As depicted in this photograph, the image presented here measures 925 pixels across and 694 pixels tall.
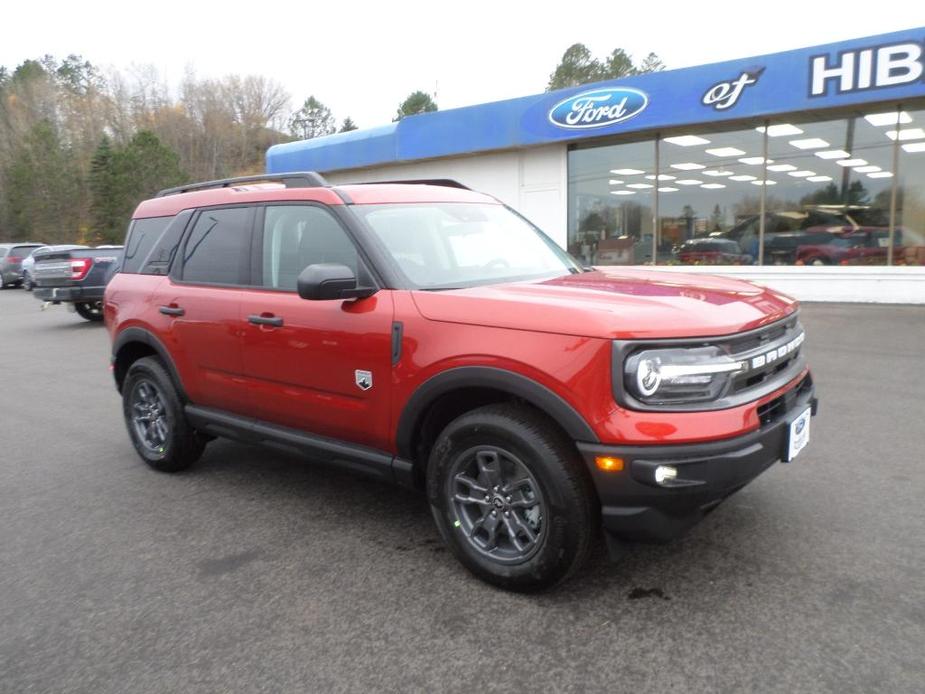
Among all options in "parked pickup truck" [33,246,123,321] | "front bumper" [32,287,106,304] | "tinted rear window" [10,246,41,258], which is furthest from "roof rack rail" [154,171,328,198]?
"tinted rear window" [10,246,41,258]

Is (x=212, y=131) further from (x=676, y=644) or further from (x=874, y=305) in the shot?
(x=676, y=644)

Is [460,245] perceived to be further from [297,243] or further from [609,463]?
[609,463]

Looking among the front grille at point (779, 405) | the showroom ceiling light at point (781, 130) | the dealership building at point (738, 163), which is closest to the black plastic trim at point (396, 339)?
the front grille at point (779, 405)

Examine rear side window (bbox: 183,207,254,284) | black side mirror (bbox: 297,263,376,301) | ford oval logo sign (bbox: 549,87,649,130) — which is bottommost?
black side mirror (bbox: 297,263,376,301)

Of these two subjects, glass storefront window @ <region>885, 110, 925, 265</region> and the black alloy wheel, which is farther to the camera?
glass storefront window @ <region>885, 110, 925, 265</region>

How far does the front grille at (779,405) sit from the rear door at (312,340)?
163cm

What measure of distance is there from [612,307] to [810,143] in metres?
12.6

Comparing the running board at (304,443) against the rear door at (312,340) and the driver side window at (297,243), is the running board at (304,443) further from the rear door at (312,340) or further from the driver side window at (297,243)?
the driver side window at (297,243)

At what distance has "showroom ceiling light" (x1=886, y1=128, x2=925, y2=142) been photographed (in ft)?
39.9

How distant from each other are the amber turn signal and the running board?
102 cm

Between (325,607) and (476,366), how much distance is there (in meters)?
1.21

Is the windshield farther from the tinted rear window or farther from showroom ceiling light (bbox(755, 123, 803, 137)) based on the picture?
the tinted rear window

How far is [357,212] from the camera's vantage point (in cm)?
356

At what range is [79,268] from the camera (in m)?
13.4
